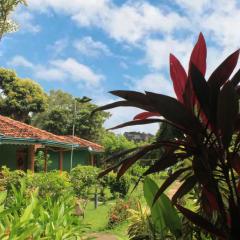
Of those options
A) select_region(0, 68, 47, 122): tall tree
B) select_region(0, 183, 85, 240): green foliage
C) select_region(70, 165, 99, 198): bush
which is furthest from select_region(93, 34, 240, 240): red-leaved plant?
select_region(0, 68, 47, 122): tall tree

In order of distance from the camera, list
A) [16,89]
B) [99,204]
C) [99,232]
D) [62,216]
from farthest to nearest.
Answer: [16,89] → [99,204] → [99,232] → [62,216]

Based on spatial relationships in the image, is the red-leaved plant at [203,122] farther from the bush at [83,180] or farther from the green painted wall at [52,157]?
the green painted wall at [52,157]

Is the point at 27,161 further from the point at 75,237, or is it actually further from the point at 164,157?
the point at 164,157

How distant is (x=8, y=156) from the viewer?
19.7 m

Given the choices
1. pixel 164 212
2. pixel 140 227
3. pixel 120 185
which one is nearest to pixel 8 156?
pixel 120 185

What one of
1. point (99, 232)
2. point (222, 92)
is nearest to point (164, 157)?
point (222, 92)

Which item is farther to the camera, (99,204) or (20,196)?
(99,204)

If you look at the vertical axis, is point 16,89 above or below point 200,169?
above

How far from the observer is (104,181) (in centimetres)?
1561

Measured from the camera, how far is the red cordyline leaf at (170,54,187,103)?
2146mm

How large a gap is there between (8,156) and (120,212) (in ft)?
33.0

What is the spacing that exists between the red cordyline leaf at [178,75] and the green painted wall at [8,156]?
1802 centimetres

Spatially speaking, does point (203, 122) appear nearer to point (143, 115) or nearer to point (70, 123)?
point (143, 115)

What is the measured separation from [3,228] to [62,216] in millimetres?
634
